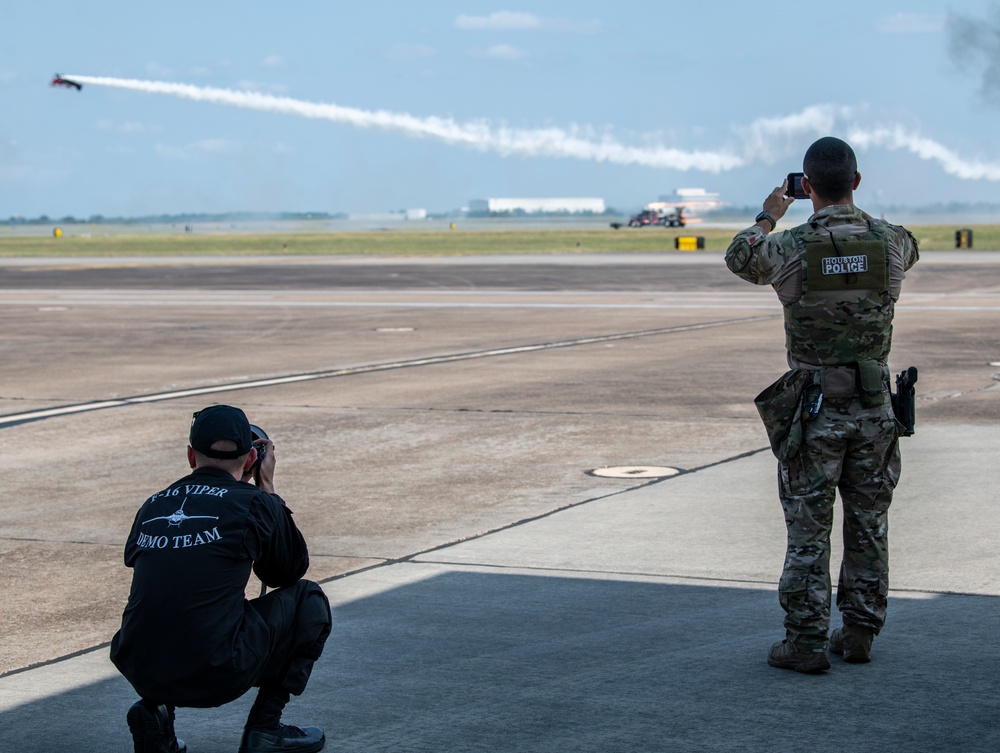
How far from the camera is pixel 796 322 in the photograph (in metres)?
5.55

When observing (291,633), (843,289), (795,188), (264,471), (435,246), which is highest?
(795,188)

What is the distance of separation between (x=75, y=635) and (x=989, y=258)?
4605cm

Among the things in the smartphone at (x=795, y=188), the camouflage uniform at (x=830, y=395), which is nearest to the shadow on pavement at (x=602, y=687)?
the camouflage uniform at (x=830, y=395)

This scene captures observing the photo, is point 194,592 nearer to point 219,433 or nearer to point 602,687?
point 219,433

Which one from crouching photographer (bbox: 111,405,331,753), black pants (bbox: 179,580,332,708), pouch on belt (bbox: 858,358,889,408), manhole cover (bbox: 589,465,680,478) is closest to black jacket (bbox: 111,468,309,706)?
crouching photographer (bbox: 111,405,331,753)

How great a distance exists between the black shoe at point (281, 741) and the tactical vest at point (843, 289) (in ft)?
7.93

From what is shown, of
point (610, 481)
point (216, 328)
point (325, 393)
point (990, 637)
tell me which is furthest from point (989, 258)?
point (990, 637)

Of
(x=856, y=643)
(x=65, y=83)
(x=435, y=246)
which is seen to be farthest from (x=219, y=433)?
(x=435, y=246)

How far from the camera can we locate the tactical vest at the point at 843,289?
546 centimetres

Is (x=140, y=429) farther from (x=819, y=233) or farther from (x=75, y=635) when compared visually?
(x=819, y=233)

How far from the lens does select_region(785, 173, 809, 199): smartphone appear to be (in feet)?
18.5

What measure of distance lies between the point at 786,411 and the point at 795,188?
0.90m

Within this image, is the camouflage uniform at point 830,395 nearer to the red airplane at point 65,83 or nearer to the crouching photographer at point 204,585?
the crouching photographer at point 204,585

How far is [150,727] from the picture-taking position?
4438 millimetres
